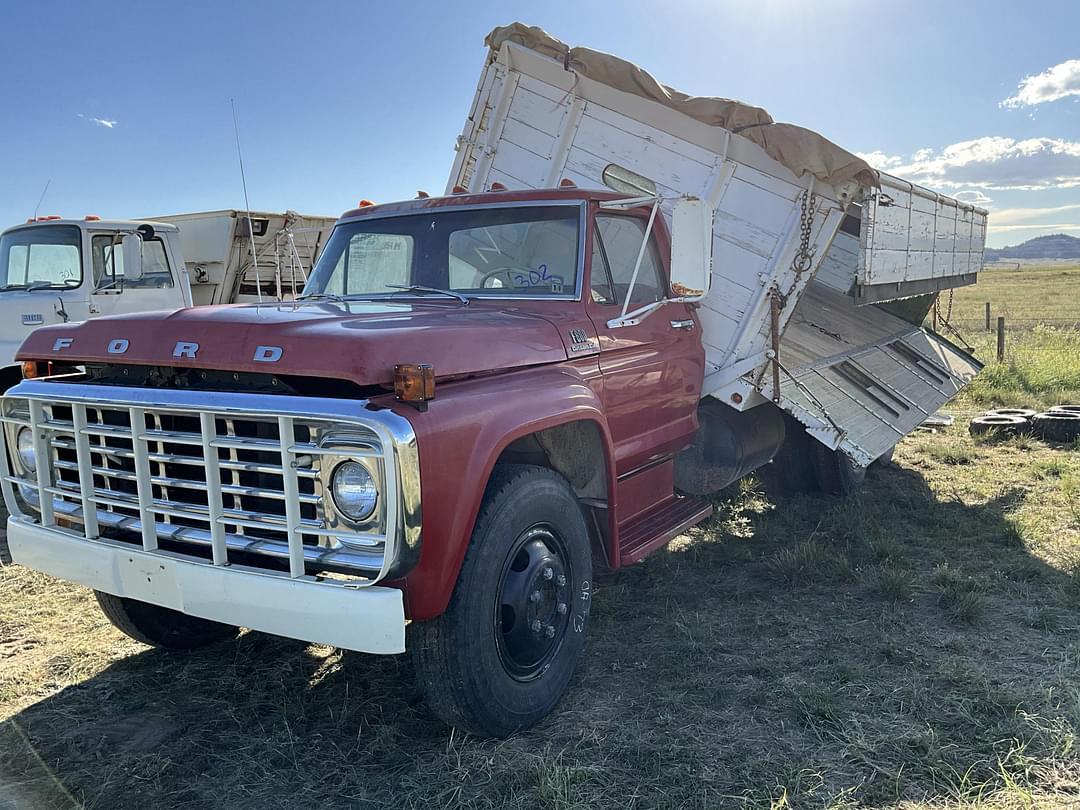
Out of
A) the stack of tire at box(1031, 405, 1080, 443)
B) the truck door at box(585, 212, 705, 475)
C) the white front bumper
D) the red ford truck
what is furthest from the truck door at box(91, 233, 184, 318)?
the stack of tire at box(1031, 405, 1080, 443)

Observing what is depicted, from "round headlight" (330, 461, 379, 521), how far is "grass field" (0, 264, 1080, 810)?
102 cm

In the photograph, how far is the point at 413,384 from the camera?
2.66 metres

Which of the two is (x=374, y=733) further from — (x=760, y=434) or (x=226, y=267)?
(x=226, y=267)

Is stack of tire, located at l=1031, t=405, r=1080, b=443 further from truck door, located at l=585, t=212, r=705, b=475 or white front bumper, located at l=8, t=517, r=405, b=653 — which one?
white front bumper, located at l=8, t=517, r=405, b=653

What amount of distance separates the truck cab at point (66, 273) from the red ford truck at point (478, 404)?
4139 millimetres

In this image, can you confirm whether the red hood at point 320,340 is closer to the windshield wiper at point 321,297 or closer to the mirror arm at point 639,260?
the windshield wiper at point 321,297

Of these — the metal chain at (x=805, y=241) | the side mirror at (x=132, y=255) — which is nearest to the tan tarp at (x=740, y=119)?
the metal chain at (x=805, y=241)

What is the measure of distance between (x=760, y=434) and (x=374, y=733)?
3.31 meters

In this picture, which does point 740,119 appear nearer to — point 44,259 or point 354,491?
point 354,491

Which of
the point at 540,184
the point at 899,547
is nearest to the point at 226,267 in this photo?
the point at 540,184

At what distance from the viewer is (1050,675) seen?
3.67m

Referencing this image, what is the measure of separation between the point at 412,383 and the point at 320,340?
36 cm

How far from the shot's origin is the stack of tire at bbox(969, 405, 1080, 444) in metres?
8.19

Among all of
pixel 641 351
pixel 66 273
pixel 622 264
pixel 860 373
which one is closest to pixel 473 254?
pixel 622 264
